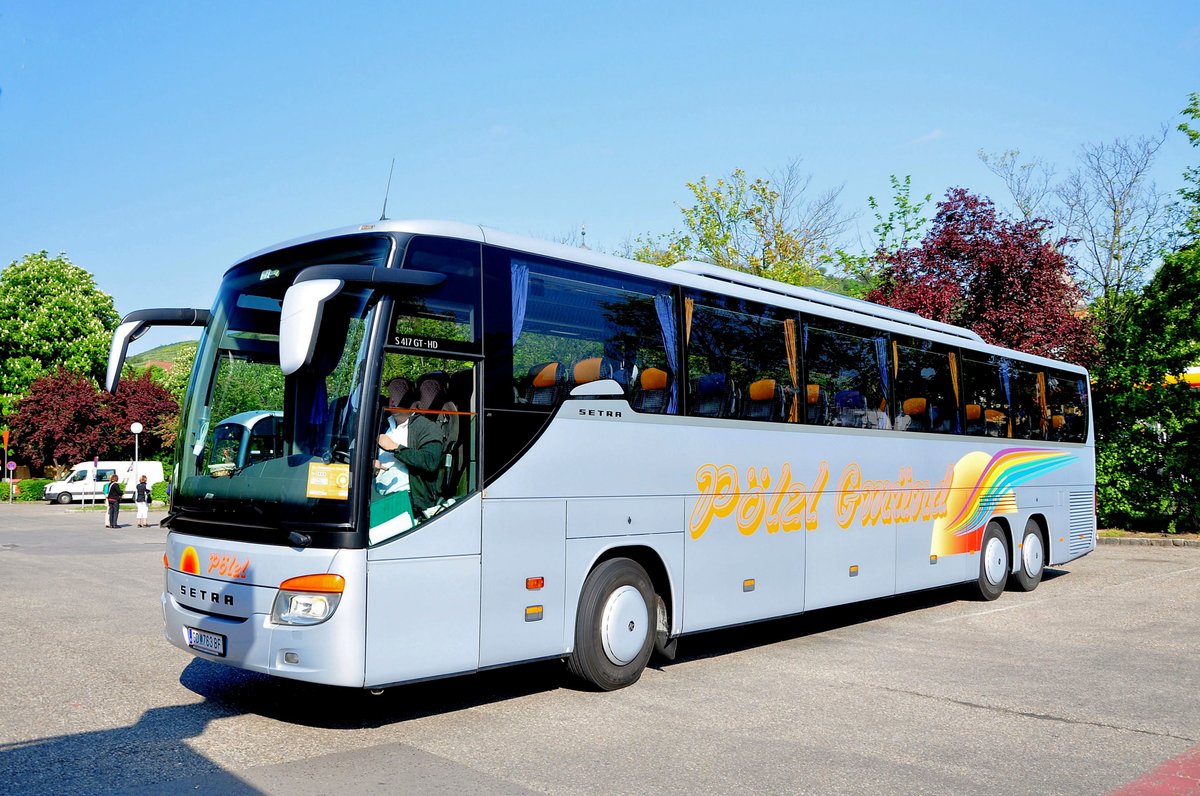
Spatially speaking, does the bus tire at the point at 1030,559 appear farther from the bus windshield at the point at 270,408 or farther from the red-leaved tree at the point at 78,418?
the red-leaved tree at the point at 78,418

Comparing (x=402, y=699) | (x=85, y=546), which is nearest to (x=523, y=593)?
(x=402, y=699)

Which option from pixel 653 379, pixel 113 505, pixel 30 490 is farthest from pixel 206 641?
pixel 30 490

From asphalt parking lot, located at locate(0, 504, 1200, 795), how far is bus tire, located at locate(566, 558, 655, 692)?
0.69ft

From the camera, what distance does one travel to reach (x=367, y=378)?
6.48 meters

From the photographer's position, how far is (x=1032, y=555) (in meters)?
14.8

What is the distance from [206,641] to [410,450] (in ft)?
6.30

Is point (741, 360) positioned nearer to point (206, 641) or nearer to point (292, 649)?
point (292, 649)

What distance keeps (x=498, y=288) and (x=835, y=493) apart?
491 cm

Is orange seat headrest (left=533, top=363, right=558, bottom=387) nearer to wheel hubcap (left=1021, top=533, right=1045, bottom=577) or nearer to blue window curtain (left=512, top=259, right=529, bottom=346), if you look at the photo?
blue window curtain (left=512, top=259, right=529, bottom=346)

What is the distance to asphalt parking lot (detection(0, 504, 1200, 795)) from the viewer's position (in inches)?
227

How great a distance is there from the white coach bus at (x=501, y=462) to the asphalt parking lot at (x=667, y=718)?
0.52 m

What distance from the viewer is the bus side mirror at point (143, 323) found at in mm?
7797

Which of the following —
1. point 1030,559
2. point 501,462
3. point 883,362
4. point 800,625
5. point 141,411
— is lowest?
point 800,625

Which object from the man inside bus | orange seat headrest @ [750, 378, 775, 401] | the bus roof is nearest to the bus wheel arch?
the bus roof
